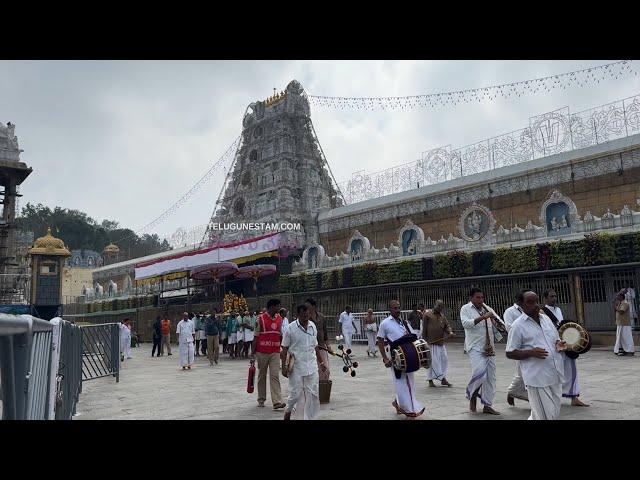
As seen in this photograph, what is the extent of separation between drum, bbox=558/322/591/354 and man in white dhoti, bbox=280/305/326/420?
3.45 metres

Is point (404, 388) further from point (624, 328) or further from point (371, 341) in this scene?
point (371, 341)

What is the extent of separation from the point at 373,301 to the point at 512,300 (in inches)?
237

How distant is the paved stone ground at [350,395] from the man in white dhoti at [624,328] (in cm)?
34

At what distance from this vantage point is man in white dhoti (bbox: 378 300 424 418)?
6617 millimetres

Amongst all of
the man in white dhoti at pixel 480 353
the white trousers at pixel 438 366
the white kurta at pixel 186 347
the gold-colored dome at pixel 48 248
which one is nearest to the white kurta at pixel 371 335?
the white kurta at pixel 186 347

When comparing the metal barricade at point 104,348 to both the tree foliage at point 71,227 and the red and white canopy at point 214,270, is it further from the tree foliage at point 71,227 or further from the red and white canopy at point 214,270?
the tree foliage at point 71,227

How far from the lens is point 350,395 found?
8.79m

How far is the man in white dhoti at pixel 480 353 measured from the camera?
6832 mm

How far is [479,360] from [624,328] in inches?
290

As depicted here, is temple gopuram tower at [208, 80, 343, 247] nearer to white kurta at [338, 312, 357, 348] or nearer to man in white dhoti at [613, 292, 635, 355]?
white kurta at [338, 312, 357, 348]
